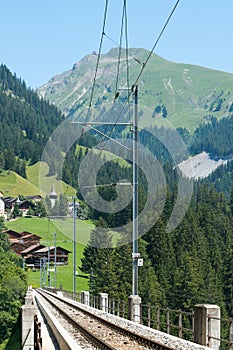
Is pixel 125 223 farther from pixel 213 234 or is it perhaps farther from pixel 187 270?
pixel 187 270

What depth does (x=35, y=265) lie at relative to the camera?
188 m

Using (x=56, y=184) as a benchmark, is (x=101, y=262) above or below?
below

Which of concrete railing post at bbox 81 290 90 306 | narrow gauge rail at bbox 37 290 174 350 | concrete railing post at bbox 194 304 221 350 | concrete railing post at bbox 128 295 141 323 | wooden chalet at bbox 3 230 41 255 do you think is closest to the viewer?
concrete railing post at bbox 194 304 221 350

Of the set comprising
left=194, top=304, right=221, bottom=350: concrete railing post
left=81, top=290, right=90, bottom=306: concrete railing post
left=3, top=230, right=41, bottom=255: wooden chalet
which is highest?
left=3, top=230, right=41, bottom=255: wooden chalet

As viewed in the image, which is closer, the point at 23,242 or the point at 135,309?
the point at 135,309

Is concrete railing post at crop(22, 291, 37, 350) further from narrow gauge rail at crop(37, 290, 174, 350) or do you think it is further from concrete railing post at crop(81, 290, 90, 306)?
concrete railing post at crop(81, 290, 90, 306)

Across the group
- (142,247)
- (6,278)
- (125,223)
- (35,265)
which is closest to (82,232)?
(125,223)

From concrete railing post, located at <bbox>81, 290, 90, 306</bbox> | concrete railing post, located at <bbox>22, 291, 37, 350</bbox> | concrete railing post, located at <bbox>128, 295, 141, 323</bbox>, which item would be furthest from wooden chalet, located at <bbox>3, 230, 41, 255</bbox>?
concrete railing post, located at <bbox>22, 291, 37, 350</bbox>

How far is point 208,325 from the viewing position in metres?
17.7

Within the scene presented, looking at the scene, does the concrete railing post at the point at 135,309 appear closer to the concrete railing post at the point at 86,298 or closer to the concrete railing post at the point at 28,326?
the concrete railing post at the point at 28,326

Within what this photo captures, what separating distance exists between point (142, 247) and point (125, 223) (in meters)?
18.6

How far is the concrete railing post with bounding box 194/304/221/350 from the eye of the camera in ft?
57.5

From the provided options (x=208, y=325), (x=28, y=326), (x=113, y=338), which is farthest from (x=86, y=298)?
(x=28, y=326)

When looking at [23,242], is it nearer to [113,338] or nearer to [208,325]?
[113,338]
